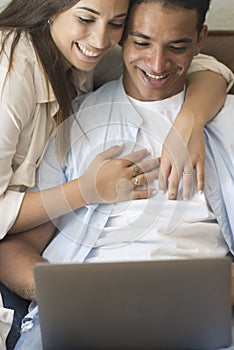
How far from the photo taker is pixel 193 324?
112 centimetres

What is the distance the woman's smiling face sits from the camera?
4.78 ft

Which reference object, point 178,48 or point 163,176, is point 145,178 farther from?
point 178,48

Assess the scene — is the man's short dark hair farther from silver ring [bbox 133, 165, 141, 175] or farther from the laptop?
the laptop

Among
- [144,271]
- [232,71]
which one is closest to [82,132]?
[232,71]

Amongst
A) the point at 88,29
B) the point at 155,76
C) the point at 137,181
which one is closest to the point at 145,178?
the point at 137,181

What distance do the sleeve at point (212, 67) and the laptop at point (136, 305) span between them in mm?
735

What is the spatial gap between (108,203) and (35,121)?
0.24m

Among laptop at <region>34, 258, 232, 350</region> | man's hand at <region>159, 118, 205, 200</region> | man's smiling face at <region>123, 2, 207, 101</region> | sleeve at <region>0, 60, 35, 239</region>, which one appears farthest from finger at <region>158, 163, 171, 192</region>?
laptop at <region>34, 258, 232, 350</region>

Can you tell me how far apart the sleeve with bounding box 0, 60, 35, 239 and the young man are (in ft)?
0.30

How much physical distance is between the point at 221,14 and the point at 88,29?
0.65m

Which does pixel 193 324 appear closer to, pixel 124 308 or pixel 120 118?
pixel 124 308

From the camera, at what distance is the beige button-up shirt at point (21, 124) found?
145cm

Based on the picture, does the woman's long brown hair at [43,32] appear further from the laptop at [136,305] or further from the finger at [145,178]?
the laptop at [136,305]

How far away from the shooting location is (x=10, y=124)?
1448mm
